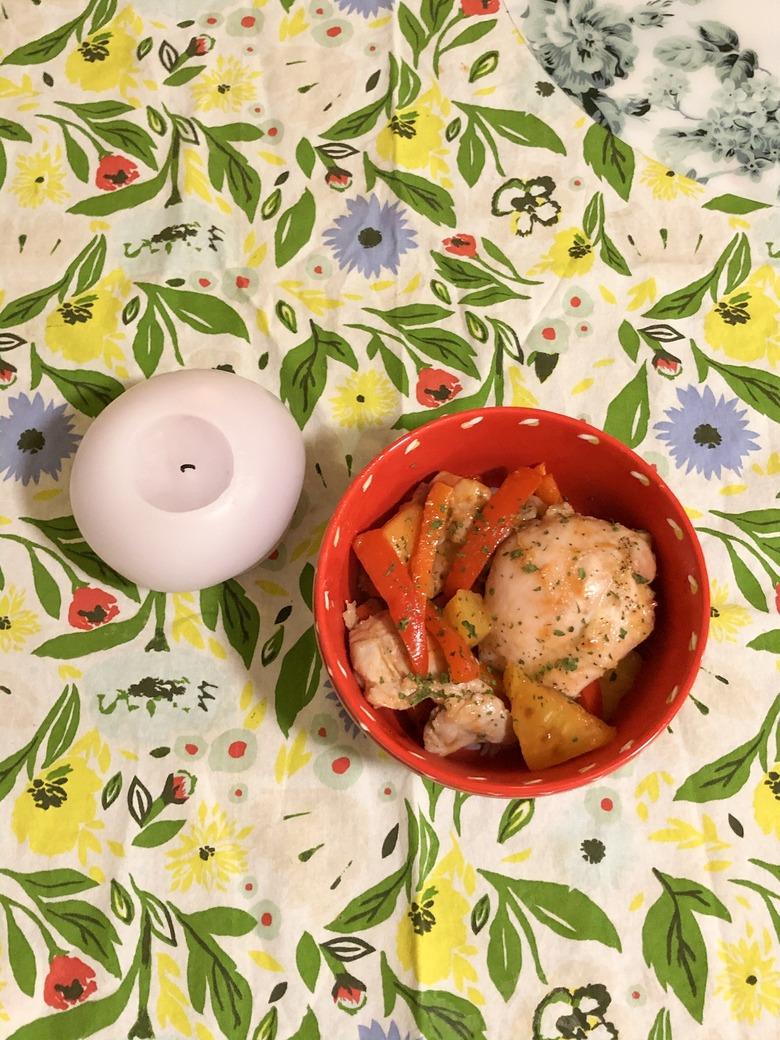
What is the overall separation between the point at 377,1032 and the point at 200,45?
112 cm

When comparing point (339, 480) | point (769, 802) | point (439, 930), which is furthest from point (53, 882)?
point (769, 802)

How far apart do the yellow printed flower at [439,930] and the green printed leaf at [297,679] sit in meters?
0.21

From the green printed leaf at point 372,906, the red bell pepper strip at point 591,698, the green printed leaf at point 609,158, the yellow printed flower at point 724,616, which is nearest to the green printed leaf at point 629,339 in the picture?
the green printed leaf at point 609,158

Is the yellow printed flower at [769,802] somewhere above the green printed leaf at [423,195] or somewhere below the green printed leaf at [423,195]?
below

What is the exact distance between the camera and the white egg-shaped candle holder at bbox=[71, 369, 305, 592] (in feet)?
2.60

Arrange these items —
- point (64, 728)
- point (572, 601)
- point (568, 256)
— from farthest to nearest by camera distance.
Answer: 1. point (568, 256)
2. point (64, 728)
3. point (572, 601)

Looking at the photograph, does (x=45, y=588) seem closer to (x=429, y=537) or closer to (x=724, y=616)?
(x=429, y=537)

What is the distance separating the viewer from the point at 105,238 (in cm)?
103

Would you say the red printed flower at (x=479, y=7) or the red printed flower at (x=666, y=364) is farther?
the red printed flower at (x=479, y=7)

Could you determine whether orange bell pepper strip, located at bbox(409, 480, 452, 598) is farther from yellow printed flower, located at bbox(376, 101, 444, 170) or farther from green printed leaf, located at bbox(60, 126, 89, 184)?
green printed leaf, located at bbox(60, 126, 89, 184)

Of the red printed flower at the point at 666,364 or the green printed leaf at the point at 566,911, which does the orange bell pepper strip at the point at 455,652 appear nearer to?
the green printed leaf at the point at 566,911

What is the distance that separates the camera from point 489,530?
844mm

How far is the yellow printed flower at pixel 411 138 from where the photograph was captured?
1.04 metres

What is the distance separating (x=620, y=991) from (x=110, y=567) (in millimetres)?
650
